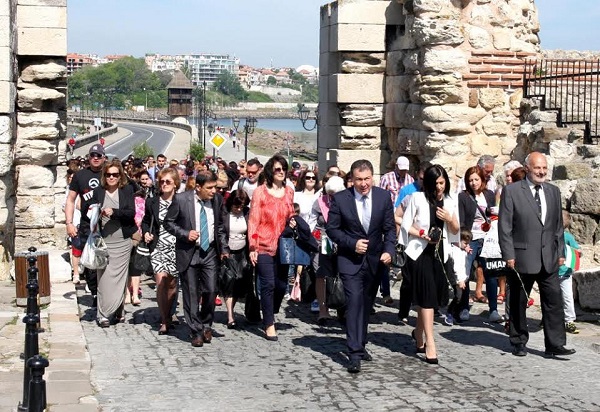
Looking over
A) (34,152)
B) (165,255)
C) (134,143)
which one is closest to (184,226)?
(165,255)

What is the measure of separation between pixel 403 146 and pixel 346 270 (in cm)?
690

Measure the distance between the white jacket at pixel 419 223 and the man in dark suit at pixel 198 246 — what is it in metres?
1.83

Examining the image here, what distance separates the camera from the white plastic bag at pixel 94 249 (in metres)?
10.4

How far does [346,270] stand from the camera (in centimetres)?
877

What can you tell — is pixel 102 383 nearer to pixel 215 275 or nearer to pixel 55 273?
pixel 215 275

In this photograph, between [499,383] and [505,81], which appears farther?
[505,81]

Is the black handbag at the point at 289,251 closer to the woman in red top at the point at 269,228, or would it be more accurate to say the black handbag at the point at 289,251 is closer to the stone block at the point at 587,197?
the woman in red top at the point at 269,228

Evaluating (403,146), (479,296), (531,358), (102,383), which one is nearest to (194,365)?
(102,383)

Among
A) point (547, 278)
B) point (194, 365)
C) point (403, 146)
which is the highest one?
point (403, 146)

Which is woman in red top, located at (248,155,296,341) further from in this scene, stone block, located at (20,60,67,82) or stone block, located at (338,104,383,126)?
stone block, located at (338,104,383,126)

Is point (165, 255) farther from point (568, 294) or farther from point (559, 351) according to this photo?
point (568, 294)

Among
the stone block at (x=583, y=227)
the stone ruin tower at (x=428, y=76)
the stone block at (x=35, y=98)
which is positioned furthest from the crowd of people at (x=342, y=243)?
the stone block at (x=35, y=98)

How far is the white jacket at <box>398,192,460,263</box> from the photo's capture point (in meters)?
8.95

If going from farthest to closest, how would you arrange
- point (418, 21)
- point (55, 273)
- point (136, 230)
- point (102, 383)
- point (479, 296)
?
point (418, 21) → point (55, 273) → point (479, 296) → point (136, 230) → point (102, 383)
